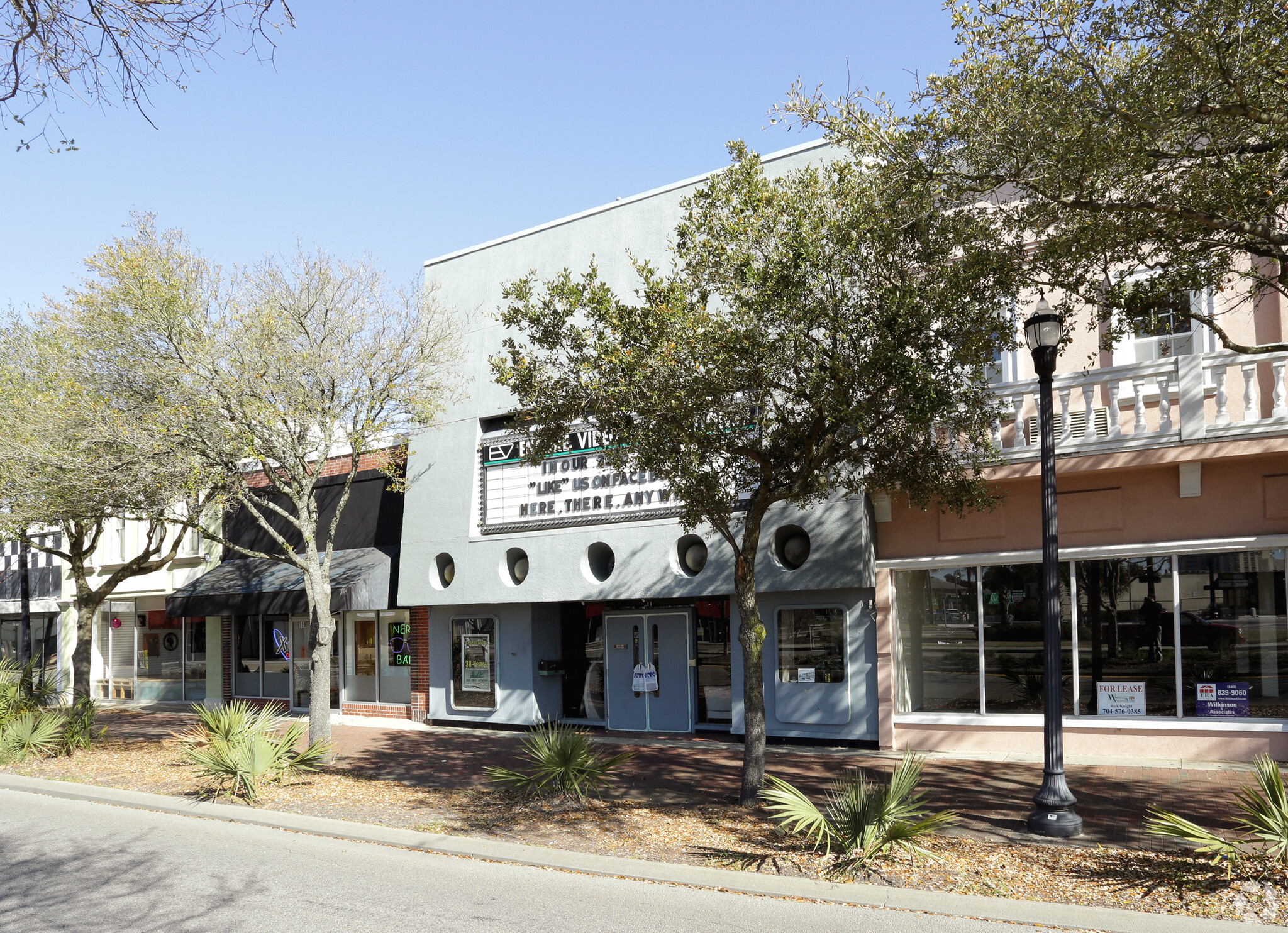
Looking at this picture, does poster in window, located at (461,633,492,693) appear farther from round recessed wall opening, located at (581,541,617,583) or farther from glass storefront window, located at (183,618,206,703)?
glass storefront window, located at (183,618,206,703)

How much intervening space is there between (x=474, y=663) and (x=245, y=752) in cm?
736

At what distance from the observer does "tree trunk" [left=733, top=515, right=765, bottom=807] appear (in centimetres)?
1020

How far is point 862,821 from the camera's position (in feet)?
26.7

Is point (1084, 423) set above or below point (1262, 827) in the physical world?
above

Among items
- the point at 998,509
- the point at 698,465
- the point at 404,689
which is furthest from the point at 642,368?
the point at 404,689

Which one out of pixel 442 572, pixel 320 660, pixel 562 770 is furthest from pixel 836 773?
pixel 442 572

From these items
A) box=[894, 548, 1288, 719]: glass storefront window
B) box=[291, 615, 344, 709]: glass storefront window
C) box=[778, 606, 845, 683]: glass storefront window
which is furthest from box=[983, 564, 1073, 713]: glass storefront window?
box=[291, 615, 344, 709]: glass storefront window

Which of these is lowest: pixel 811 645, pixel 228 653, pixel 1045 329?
pixel 228 653

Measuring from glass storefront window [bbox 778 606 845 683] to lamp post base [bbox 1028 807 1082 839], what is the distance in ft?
19.2

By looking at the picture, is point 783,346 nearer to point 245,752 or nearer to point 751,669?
point 751,669

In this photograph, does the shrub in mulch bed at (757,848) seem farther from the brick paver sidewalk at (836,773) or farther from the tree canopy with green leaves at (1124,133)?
the tree canopy with green leaves at (1124,133)

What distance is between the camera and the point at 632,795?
1152 centimetres

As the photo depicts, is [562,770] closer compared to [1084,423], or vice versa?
[562,770]

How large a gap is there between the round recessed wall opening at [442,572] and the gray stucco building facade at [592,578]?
0.04 m
